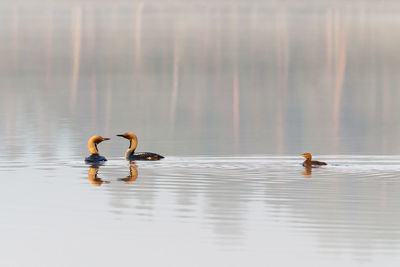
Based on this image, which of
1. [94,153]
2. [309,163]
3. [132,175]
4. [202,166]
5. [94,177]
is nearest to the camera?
[94,177]

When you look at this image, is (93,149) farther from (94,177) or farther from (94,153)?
(94,177)

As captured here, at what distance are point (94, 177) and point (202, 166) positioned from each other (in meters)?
1.97

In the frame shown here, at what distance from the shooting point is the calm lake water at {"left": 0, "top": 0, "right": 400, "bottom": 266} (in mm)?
13930

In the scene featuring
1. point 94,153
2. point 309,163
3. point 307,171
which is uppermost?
point 94,153

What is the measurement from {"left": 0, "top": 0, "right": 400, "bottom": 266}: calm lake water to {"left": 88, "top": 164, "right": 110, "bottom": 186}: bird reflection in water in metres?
0.03

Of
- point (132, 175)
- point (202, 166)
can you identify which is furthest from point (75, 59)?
point (132, 175)

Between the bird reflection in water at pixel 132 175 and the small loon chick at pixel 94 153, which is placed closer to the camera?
the bird reflection in water at pixel 132 175

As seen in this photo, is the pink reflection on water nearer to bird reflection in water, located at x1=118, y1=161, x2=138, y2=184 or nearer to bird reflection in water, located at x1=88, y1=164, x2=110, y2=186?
bird reflection in water, located at x1=118, y1=161, x2=138, y2=184

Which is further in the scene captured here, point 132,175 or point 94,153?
point 94,153

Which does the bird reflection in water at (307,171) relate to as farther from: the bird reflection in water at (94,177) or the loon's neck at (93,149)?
the loon's neck at (93,149)

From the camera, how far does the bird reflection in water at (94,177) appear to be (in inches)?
746

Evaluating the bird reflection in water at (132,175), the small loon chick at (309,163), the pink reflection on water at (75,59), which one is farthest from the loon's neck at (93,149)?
the pink reflection on water at (75,59)

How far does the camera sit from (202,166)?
67.5 feet

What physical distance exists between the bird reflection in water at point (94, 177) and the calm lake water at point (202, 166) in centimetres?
3
